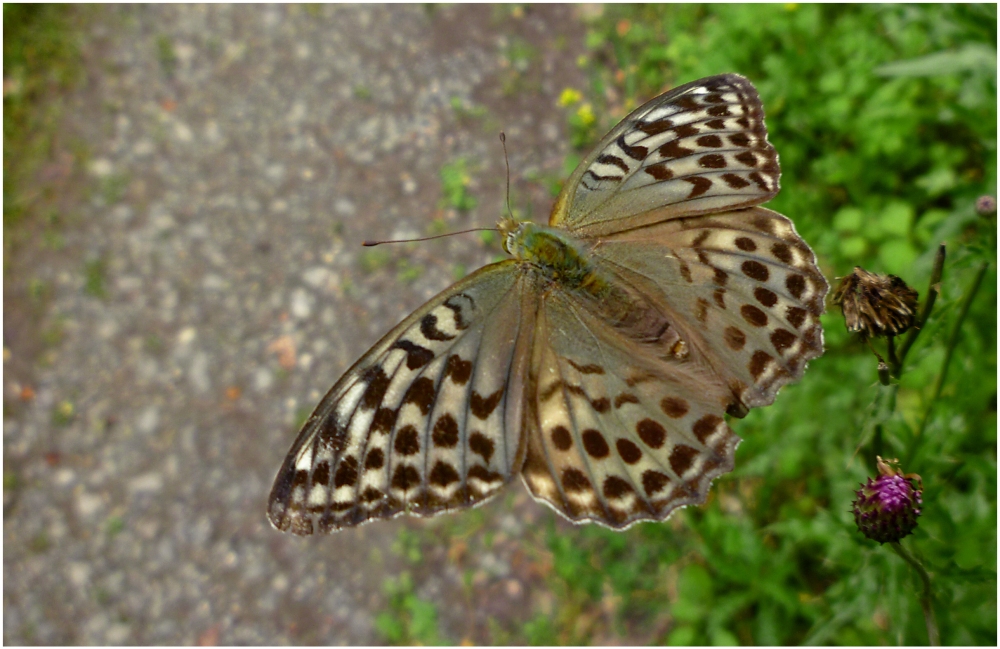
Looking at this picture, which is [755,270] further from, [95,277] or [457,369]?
[95,277]

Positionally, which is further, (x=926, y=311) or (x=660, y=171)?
(x=660, y=171)

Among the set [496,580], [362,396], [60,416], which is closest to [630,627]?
[496,580]

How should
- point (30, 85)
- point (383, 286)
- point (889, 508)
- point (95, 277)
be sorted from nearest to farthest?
point (889, 508)
point (383, 286)
point (95, 277)
point (30, 85)

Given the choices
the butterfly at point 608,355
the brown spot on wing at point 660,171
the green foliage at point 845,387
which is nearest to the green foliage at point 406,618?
the green foliage at point 845,387

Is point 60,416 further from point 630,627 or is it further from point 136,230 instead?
point 630,627

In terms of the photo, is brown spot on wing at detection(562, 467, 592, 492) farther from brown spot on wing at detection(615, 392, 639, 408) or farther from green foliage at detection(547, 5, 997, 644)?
green foliage at detection(547, 5, 997, 644)

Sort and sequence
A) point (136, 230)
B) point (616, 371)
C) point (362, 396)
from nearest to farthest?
point (362, 396) → point (616, 371) → point (136, 230)

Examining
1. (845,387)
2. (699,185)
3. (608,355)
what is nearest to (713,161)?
(699,185)
